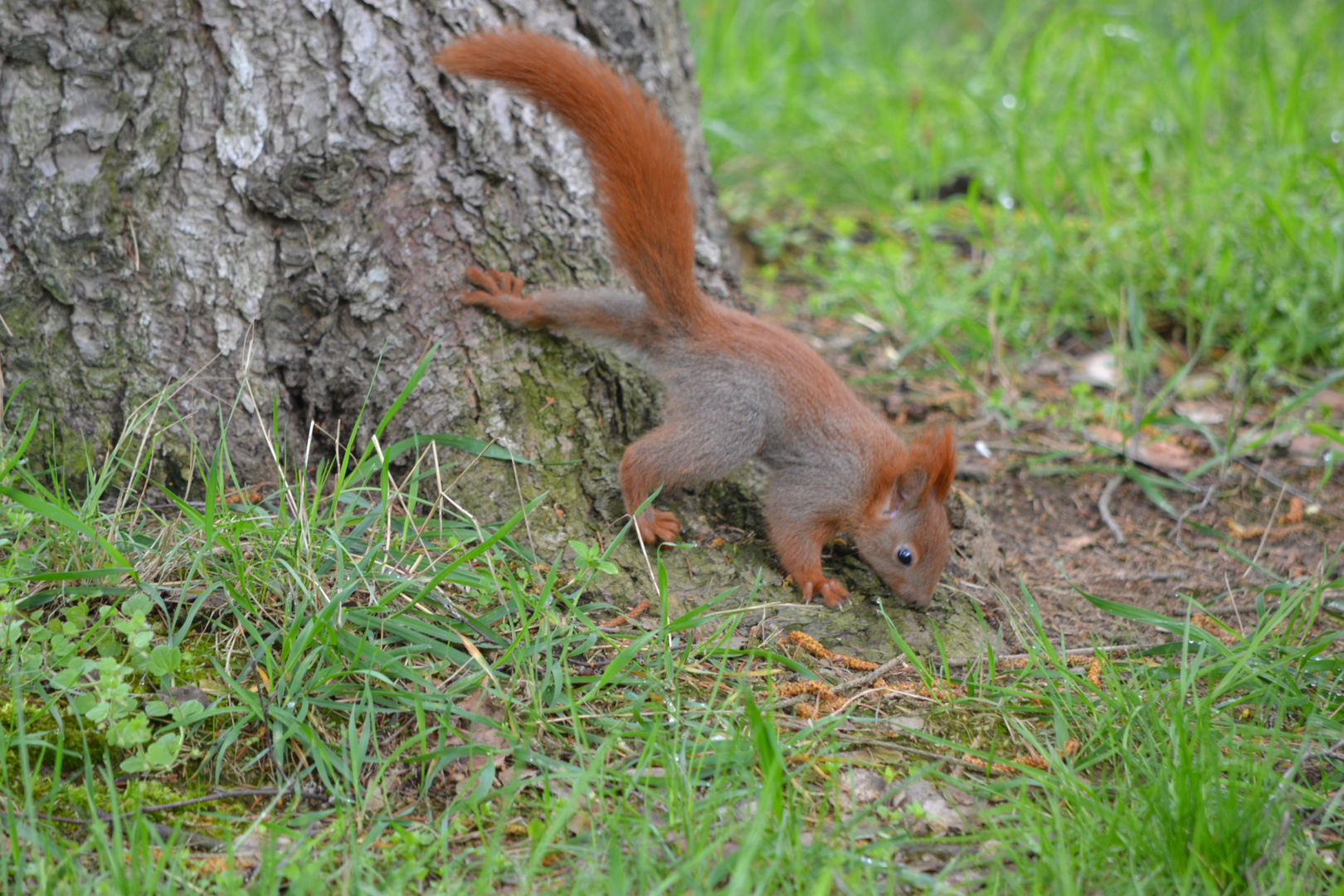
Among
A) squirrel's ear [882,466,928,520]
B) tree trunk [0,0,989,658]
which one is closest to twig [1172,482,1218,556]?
squirrel's ear [882,466,928,520]

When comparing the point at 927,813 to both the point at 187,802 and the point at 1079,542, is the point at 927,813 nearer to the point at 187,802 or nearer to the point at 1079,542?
the point at 187,802

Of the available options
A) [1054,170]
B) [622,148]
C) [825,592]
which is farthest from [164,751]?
[1054,170]

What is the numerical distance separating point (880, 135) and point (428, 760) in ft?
13.4

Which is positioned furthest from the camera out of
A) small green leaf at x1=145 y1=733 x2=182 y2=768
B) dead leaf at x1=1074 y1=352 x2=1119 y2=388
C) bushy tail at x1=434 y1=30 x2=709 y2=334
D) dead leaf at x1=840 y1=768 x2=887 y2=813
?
A: dead leaf at x1=1074 y1=352 x2=1119 y2=388

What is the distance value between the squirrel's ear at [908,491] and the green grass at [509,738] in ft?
1.94

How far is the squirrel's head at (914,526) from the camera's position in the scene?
246cm

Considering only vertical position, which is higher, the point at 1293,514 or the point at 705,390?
the point at 705,390

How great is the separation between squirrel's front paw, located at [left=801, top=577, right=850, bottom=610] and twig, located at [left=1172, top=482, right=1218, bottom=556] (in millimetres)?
1034

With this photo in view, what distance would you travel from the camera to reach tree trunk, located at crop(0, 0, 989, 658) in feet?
7.07

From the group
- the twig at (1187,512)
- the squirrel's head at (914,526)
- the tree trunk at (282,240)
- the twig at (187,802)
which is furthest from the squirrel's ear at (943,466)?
the twig at (187,802)

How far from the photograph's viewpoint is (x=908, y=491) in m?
2.65

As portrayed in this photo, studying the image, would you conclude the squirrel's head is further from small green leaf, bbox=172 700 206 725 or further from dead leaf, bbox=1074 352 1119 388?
small green leaf, bbox=172 700 206 725

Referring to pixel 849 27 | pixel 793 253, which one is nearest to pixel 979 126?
pixel 793 253

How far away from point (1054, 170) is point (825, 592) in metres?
2.51
